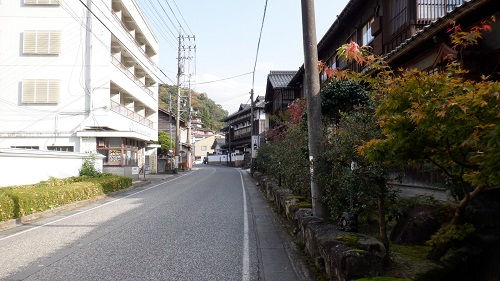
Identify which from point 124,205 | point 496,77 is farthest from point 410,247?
point 124,205

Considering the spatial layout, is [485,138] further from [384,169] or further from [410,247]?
[410,247]

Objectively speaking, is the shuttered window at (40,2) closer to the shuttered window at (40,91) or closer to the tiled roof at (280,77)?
the shuttered window at (40,91)

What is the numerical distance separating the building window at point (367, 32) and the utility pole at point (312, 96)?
7.95 metres

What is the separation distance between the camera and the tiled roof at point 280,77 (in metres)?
38.8

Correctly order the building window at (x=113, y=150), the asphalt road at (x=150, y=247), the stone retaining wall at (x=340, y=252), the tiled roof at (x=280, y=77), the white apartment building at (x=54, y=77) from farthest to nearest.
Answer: the tiled roof at (x=280, y=77), the building window at (x=113, y=150), the white apartment building at (x=54, y=77), the asphalt road at (x=150, y=247), the stone retaining wall at (x=340, y=252)

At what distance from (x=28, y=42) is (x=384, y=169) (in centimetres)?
2760

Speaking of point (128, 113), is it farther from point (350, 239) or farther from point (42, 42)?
point (350, 239)

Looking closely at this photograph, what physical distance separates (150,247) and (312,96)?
4.39 metres

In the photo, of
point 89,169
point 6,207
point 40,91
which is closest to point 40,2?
point 40,91

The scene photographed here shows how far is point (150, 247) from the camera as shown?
295 inches

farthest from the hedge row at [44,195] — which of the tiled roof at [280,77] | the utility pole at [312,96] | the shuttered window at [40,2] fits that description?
the tiled roof at [280,77]

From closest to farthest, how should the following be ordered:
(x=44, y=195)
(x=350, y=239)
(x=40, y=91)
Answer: (x=350, y=239)
(x=44, y=195)
(x=40, y=91)

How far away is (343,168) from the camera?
19.8 feet

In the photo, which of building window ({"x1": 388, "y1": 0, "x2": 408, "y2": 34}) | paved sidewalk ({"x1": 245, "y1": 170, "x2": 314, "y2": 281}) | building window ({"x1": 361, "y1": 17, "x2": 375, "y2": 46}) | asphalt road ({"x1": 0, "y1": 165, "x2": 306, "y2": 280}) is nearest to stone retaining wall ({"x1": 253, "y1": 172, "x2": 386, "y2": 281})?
paved sidewalk ({"x1": 245, "y1": 170, "x2": 314, "y2": 281})
